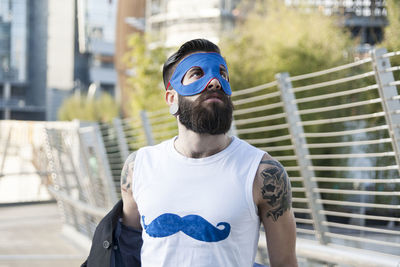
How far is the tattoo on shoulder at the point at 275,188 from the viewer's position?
2.47 metres

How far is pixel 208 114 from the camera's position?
2459 millimetres

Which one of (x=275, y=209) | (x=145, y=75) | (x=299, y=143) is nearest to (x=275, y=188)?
(x=275, y=209)

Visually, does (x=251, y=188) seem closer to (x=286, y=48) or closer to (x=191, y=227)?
(x=191, y=227)

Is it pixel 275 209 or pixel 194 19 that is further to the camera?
pixel 194 19

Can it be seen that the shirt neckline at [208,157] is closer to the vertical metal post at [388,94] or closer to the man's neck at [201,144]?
the man's neck at [201,144]

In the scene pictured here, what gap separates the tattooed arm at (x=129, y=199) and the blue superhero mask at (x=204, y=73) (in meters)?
0.46

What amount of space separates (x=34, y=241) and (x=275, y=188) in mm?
8908

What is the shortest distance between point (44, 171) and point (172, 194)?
526 inches

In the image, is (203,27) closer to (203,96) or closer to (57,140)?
(57,140)

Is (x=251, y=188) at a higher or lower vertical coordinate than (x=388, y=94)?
lower

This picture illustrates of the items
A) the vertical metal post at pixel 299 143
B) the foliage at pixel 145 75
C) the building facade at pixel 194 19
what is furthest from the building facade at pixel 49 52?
the vertical metal post at pixel 299 143

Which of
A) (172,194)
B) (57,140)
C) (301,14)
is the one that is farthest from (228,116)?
(301,14)

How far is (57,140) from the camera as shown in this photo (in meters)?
11.3

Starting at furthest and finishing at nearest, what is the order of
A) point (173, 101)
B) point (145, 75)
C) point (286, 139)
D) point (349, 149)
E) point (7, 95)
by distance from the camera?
point (7, 95) → point (145, 75) → point (286, 139) → point (349, 149) → point (173, 101)
